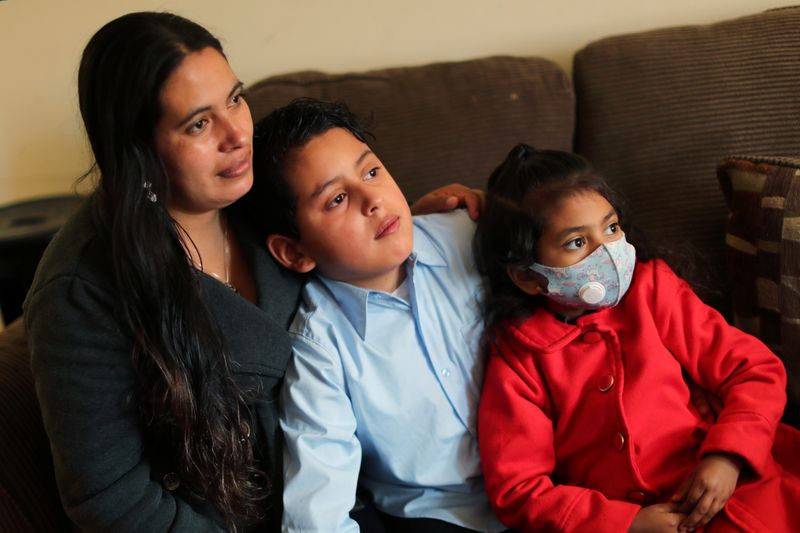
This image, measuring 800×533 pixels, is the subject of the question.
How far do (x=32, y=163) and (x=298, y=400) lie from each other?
1095 millimetres

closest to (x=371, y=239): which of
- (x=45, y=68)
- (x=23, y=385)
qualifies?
(x=23, y=385)

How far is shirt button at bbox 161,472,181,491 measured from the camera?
1.05 m

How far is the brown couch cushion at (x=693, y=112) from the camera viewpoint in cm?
134

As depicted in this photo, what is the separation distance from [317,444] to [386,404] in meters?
0.12

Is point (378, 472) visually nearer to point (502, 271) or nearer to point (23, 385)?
point (502, 271)

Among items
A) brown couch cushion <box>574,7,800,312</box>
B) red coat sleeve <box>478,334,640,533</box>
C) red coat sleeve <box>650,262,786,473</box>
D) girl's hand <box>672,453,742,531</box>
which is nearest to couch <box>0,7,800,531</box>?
brown couch cushion <box>574,7,800,312</box>

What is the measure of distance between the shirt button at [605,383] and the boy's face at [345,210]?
348mm

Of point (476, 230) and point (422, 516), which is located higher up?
point (476, 230)

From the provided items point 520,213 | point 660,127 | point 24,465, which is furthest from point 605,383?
point 24,465

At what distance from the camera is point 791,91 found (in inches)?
52.0

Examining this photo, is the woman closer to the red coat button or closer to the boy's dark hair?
the boy's dark hair

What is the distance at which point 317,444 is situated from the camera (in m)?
1.07

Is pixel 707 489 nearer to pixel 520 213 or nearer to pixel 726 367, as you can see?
pixel 726 367

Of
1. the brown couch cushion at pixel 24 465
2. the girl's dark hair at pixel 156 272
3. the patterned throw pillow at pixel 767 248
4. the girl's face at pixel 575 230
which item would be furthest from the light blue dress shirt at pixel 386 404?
the patterned throw pillow at pixel 767 248
